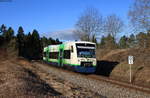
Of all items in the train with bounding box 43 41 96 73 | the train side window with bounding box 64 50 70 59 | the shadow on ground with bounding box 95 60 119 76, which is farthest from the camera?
the shadow on ground with bounding box 95 60 119 76

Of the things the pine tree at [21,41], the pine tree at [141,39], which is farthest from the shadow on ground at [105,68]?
the pine tree at [21,41]

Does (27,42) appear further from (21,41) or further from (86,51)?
(86,51)

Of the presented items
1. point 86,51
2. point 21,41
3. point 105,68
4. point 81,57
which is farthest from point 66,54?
point 21,41

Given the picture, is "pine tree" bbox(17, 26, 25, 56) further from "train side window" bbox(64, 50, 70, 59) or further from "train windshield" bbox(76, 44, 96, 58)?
"train windshield" bbox(76, 44, 96, 58)

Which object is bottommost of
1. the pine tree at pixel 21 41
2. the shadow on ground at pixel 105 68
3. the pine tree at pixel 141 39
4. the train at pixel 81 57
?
the shadow on ground at pixel 105 68

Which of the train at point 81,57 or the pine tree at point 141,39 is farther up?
the pine tree at point 141,39

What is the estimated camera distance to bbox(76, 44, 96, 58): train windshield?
75.3ft

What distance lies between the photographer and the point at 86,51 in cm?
2334

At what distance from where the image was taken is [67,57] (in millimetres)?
25031

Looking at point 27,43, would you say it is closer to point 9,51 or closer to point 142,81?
point 9,51

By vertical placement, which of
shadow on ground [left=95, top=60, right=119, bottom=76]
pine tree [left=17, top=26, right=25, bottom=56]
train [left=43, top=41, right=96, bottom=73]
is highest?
pine tree [left=17, top=26, right=25, bottom=56]

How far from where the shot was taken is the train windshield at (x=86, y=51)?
2295cm

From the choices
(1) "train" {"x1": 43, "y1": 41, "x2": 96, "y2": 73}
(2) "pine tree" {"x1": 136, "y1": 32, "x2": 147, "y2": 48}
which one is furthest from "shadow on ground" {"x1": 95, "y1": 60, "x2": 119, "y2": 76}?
(1) "train" {"x1": 43, "y1": 41, "x2": 96, "y2": 73}

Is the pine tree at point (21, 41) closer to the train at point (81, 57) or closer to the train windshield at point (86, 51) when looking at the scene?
the train at point (81, 57)
